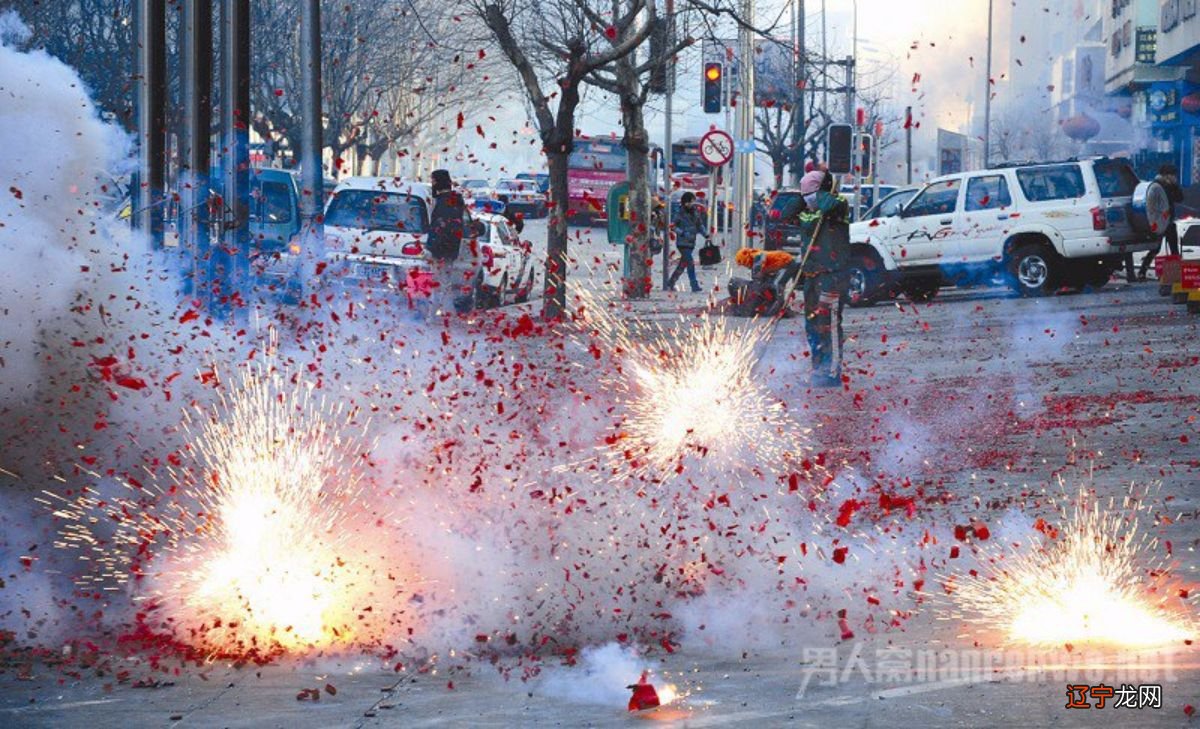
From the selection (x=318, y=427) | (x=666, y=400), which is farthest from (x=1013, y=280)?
(x=318, y=427)

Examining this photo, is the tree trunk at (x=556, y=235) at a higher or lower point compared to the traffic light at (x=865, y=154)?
lower

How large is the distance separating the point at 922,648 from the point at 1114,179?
54.5 feet

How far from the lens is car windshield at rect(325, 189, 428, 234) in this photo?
20.1 meters

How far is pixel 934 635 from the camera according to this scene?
6336 mm

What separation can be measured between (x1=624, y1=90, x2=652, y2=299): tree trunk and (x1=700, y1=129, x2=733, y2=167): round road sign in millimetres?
863

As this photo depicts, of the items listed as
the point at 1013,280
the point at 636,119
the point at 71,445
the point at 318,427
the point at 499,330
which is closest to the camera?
the point at 71,445

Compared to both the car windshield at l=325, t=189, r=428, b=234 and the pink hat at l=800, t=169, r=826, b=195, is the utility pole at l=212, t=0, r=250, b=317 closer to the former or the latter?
the pink hat at l=800, t=169, r=826, b=195

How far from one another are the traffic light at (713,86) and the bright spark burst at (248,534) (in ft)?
57.2

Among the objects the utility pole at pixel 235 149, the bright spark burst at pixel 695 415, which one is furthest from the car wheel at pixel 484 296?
the utility pole at pixel 235 149

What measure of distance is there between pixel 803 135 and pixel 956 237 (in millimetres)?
38509

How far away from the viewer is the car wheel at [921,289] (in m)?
23.5

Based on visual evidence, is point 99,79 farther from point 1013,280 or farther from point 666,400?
point 666,400

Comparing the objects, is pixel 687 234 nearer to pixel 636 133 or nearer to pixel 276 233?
pixel 636 133

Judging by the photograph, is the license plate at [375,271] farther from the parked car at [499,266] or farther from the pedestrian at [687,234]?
the pedestrian at [687,234]
